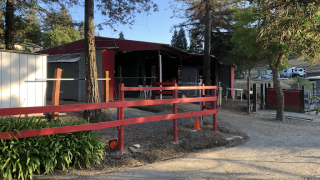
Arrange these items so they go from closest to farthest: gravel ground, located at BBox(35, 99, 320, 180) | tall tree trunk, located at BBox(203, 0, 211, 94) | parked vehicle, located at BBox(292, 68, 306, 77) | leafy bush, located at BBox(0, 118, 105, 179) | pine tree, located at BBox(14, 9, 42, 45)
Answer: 1. leafy bush, located at BBox(0, 118, 105, 179)
2. gravel ground, located at BBox(35, 99, 320, 180)
3. pine tree, located at BBox(14, 9, 42, 45)
4. tall tree trunk, located at BBox(203, 0, 211, 94)
5. parked vehicle, located at BBox(292, 68, 306, 77)

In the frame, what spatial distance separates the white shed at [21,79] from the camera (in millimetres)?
6680

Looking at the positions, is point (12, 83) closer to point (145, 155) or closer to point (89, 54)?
point (89, 54)

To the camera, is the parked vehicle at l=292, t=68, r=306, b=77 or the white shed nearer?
the white shed

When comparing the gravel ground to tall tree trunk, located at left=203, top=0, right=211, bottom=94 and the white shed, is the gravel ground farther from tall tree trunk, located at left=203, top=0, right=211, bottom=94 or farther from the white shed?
tall tree trunk, located at left=203, top=0, right=211, bottom=94

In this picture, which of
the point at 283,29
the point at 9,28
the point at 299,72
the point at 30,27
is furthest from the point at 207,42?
the point at 299,72

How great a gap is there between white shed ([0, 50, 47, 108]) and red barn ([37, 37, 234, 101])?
452 centimetres

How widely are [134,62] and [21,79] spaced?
32.2 ft

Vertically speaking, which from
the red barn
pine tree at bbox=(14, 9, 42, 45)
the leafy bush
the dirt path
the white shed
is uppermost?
pine tree at bbox=(14, 9, 42, 45)

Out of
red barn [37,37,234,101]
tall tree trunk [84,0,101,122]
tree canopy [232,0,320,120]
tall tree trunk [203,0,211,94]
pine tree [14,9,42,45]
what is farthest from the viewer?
tall tree trunk [203,0,211,94]

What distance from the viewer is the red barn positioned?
12398mm

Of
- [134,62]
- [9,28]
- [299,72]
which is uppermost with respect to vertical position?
[9,28]

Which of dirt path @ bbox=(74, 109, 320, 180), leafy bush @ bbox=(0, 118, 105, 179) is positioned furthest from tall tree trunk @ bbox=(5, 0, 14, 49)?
dirt path @ bbox=(74, 109, 320, 180)

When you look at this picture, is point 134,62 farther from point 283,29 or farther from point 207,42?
point 283,29

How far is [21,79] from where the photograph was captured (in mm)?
7027
